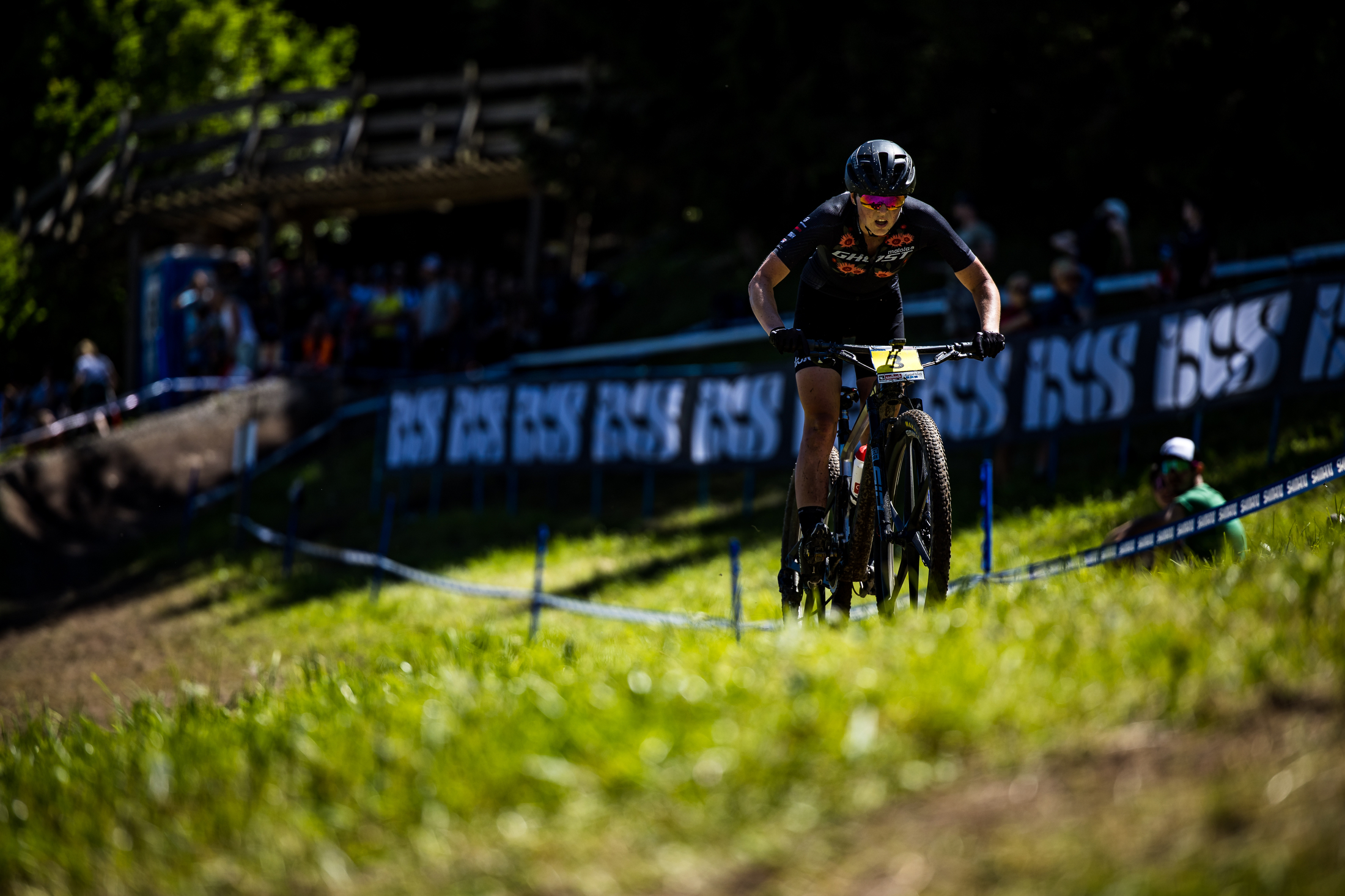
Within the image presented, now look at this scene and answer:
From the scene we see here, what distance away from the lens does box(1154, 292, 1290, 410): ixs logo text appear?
11.6m

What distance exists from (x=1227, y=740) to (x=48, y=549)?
19.2m

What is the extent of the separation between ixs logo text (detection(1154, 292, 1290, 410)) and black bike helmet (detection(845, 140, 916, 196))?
23.1 feet

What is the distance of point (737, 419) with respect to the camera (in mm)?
15992

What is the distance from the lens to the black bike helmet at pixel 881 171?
6.01 metres

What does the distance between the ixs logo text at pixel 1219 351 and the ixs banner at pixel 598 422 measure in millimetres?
4556

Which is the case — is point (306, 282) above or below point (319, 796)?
below

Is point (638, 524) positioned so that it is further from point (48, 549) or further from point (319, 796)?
point (319, 796)

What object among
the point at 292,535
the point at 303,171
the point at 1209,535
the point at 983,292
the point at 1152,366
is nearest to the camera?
the point at 983,292

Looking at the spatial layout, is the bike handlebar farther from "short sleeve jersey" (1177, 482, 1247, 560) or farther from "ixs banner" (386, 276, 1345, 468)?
"ixs banner" (386, 276, 1345, 468)

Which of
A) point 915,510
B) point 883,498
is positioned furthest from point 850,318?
point 915,510

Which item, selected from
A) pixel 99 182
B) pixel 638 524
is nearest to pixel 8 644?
pixel 638 524

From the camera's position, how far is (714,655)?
478cm

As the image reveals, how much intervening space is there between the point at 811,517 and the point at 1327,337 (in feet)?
23.0

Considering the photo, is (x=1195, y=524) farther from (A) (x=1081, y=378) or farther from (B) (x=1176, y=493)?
(A) (x=1081, y=378)
